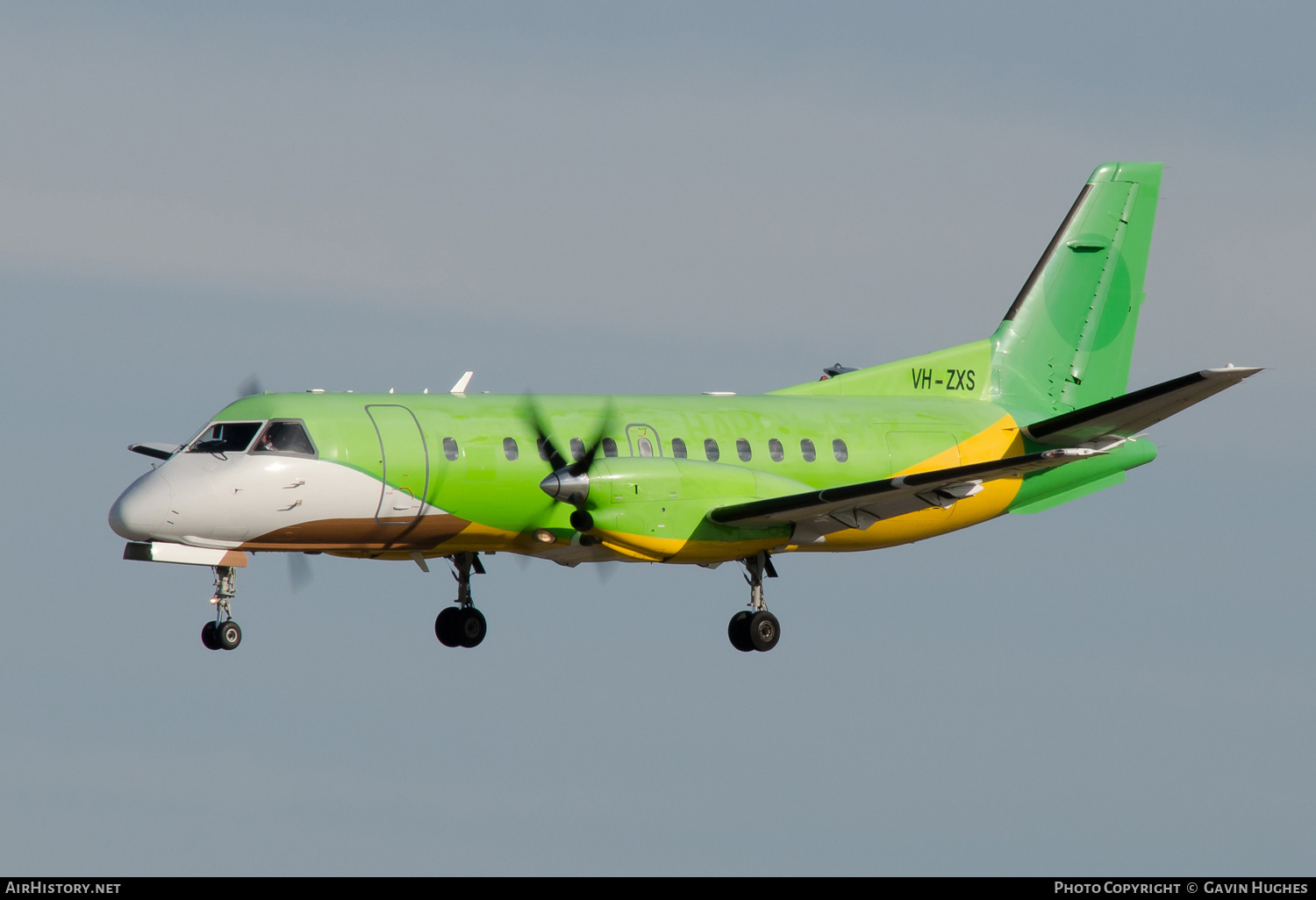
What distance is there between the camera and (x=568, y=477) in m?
26.0

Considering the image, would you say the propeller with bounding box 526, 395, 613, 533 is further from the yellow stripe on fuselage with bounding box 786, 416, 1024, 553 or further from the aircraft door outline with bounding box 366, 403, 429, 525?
the yellow stripe on fuselage with bounding box 786, 416, 1024, 553

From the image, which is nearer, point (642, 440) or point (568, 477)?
point (568, 477)

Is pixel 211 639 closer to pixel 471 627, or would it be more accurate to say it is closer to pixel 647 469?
pixel 471 627

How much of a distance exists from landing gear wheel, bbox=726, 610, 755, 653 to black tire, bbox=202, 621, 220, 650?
7932 millimetres

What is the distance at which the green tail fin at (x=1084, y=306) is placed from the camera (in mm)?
32562

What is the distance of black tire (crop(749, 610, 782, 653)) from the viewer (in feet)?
91.5

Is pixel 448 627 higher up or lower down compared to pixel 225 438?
lower down

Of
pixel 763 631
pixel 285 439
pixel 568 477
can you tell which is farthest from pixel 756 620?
pixel 285 439

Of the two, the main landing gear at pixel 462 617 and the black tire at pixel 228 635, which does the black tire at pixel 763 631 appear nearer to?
the main landing gear at pixel 462 617

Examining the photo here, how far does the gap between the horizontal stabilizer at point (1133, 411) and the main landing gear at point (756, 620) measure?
222 inches

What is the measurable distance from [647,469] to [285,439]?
5.33 m

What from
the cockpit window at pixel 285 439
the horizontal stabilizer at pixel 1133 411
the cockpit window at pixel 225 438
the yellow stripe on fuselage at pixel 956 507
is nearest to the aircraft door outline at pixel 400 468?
the cockpit window at pixel 285 439

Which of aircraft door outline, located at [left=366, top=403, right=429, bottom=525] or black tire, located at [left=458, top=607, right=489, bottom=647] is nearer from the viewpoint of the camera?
aircraft door outline, located at [left=366, top=403, right=429, bottom=525]

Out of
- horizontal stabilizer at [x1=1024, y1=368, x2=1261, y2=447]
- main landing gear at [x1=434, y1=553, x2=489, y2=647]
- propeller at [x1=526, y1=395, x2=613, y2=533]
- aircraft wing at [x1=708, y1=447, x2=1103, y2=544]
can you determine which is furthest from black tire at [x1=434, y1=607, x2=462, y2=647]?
horizontal stabilizer at [x1=1024, y1=368, x2=1261, y2=447]
